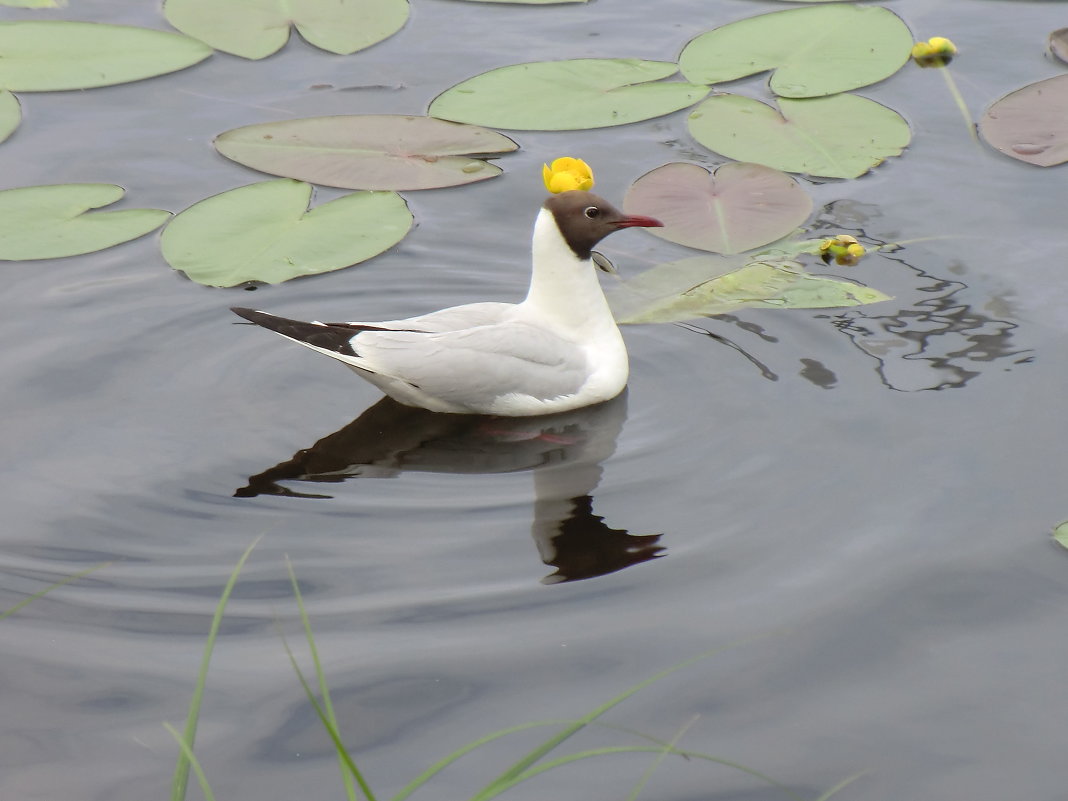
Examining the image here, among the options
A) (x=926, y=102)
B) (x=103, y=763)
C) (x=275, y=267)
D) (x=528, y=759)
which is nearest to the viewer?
(x=528, y=759)

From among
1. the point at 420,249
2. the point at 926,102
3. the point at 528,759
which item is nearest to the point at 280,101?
the point at 420,249

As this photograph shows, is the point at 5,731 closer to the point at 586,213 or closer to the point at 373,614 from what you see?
the point at 373,614

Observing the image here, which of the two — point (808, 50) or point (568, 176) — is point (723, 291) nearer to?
point (568, 176)

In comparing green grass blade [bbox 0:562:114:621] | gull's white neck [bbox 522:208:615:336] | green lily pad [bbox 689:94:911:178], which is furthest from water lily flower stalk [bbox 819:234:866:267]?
green grass blade [bbox 0:562:114:621]

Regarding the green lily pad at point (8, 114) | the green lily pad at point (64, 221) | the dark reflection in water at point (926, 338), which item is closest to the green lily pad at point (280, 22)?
the green lily pad at point (8, 114)

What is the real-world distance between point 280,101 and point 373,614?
374cm

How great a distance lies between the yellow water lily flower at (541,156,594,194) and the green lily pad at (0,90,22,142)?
2723 millimetres

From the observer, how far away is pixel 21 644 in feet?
11.0

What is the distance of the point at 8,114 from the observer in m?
6.25

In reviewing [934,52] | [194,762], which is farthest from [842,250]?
[194,762]

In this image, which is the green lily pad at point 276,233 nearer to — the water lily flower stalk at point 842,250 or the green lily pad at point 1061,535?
→ the water lily flower stalk at point 842,250

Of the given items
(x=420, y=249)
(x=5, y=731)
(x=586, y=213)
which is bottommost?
(x=5, y=731)

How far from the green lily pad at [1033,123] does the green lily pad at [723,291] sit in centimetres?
139

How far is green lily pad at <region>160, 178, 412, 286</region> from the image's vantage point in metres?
5.14
